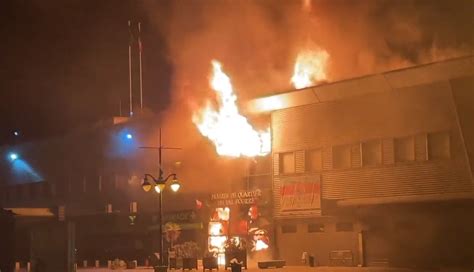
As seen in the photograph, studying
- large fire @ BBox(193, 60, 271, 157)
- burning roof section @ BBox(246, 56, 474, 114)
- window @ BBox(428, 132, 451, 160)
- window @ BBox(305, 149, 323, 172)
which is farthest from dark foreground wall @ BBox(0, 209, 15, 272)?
window @ BBox(428, 132, 451, 160)

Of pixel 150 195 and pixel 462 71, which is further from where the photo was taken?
pixel 150 195

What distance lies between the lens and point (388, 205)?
3519 cm

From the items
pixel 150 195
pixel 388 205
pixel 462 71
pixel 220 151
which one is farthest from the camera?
pixel 150 195

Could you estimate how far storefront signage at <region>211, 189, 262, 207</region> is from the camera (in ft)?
140

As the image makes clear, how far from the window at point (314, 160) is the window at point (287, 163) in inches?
44.9

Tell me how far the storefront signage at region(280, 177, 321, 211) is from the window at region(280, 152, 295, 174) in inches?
25.5

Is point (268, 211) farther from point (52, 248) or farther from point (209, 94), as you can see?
point (52, 248)

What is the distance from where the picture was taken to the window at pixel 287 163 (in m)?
40.9

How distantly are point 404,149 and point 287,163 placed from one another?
7.72 meters

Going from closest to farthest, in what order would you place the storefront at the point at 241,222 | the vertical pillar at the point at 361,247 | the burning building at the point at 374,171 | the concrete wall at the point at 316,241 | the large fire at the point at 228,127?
the burning building at the point at 374,171
the vertical pillar at the point at 361,247
the concrete wall at the point at 316,241
the storefront at the point at 241,222
the large fire at the point at 228,127

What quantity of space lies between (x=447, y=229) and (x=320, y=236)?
7.85 metres

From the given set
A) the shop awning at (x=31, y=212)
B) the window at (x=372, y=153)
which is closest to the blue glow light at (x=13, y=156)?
the shop awning at (x=31, y=212)

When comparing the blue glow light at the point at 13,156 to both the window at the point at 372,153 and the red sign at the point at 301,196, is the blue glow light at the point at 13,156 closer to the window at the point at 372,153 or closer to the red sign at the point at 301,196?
the red sign at the point at 301,196

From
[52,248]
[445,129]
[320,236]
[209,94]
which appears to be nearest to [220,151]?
[209,94]
